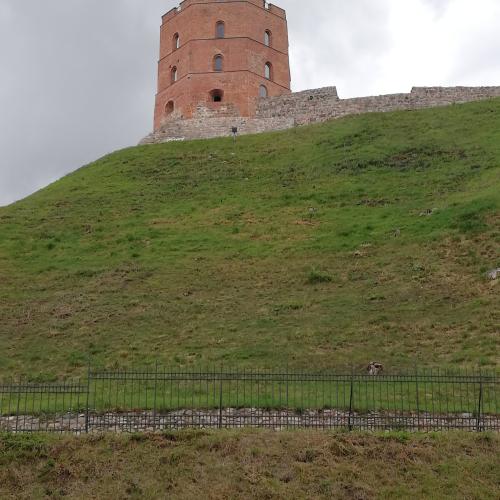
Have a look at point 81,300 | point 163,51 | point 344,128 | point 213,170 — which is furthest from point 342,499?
point 163,51

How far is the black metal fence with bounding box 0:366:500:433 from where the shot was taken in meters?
13.5

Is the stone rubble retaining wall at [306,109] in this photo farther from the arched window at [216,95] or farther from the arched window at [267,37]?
the arched window at [267,37]

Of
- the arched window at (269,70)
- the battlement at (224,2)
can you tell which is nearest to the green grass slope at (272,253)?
the arched window at (269,70)

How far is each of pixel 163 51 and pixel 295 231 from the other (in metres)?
25.3

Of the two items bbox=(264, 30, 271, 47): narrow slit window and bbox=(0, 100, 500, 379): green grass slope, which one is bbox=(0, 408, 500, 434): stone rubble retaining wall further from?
bbox=(264, 30, 271, 47): narrow slit window

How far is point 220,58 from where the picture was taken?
44.9 m

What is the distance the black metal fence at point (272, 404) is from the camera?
1352cm

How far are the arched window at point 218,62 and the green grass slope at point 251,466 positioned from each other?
35094 mm

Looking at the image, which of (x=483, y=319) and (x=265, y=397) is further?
(x=483, y=319)

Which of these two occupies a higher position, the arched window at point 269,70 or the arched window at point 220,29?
the arched window at point 220,29

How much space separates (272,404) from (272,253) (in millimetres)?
11386

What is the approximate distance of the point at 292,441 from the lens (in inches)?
496

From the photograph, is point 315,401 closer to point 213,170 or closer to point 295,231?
point 295,231

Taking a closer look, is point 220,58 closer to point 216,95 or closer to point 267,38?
point 216,95
